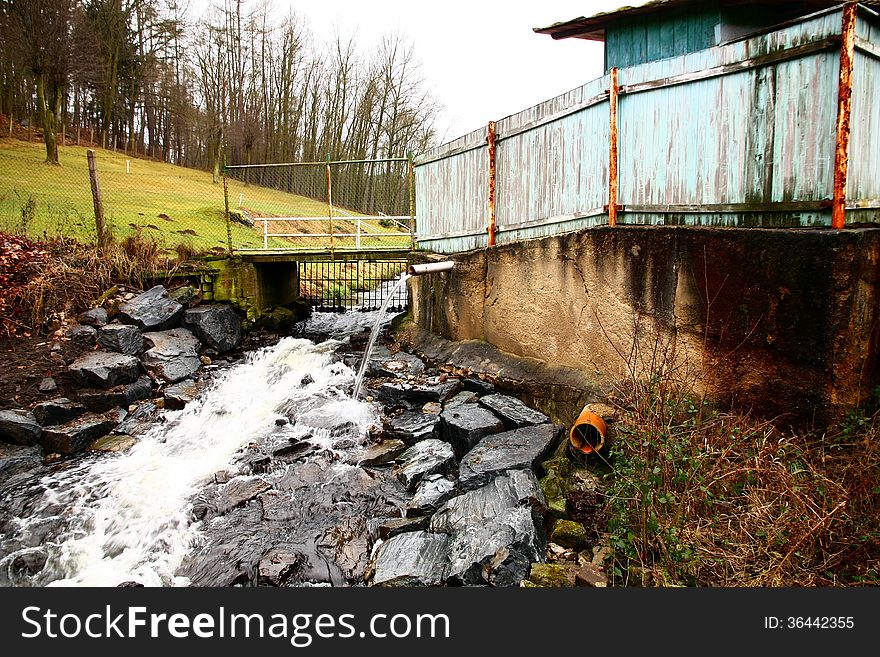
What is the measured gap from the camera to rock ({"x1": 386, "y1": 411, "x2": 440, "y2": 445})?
22.7 feet

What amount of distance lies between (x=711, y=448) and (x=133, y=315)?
9.03 m

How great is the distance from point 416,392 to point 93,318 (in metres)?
5.70

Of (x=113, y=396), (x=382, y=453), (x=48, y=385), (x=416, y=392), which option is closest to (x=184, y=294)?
(x=113, y=396)

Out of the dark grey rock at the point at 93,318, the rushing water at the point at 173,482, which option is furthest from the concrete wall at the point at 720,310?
the dark grey rock at the point at 93,318

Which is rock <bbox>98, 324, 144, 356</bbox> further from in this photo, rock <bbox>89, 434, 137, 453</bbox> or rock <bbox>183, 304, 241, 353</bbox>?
rock <bbox>89, 434, 137, 453</bbox>

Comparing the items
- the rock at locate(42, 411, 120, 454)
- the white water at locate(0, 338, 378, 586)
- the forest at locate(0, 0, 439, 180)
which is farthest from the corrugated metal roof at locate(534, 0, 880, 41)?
the forest at locate(0, 0, 439, 180)

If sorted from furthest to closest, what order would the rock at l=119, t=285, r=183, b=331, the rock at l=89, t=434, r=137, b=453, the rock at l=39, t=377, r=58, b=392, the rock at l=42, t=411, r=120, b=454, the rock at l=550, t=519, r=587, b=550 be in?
the rock at l=119, t=285, r=183, b=331 < the rock at l=39, t=377, r=58, b=392 < the rock at l=89, t=434, r=137, b=453 < the rock at l=42, t=411, r=120, b=454 < the rock at l=550, t=519, r=587, b=550

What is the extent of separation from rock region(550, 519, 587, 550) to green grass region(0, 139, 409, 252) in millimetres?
8235

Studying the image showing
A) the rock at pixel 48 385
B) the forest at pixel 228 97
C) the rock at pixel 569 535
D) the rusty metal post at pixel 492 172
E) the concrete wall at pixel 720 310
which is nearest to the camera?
the concrete wall at pixel 720 310

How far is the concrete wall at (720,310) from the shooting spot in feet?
14.0

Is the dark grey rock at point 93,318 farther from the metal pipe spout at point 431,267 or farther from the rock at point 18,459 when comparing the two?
the metal pipe spout at point 431,267

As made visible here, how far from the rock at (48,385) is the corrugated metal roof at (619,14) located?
9668mm

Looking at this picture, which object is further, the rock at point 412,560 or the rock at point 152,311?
the rock at point 152,311

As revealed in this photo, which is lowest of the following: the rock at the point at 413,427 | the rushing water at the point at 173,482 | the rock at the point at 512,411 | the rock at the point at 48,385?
the rushing water at the point at 173,482
